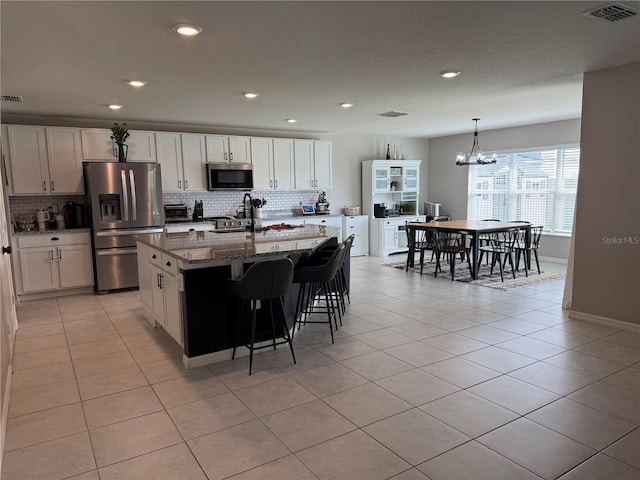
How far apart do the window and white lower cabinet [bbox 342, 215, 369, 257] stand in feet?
7.59

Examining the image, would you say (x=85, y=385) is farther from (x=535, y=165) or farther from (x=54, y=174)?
(x=535, y=165)

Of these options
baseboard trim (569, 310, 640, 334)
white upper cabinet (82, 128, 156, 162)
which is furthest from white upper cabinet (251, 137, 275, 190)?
baseboard trim (569, 310, 640, 334)

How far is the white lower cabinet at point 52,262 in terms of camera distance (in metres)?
5.56

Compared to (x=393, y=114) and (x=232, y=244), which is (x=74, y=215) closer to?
(x=232, y=244)

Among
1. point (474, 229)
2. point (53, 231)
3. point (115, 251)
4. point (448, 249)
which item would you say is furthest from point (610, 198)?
point (53, 231)

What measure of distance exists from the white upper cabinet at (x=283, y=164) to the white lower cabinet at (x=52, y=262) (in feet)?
10.4

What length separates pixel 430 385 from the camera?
3.09 meters

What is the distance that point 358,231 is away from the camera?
8.75 metres

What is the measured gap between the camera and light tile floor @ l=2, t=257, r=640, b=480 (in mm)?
2246

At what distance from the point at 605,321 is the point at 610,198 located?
1.20 m

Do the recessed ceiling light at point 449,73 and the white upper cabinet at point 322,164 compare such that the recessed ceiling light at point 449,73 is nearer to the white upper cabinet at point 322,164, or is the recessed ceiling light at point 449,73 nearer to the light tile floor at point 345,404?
the light tile floor at point 345,404

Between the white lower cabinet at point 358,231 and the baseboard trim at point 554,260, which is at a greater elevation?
the white lower cabinet at point 358,231

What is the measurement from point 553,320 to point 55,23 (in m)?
4.95

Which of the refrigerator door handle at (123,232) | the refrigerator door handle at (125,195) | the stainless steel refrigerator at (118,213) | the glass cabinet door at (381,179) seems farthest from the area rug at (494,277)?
the refrigerator door handle at (125,195)
